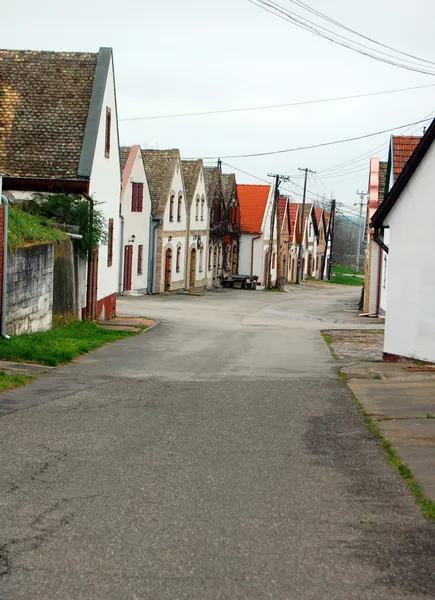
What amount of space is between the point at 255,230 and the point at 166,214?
70.7 ft

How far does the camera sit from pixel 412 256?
18.5 metres

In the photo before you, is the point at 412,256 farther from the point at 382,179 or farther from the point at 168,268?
the point at 168,268

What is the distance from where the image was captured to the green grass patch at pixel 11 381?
13.0 m

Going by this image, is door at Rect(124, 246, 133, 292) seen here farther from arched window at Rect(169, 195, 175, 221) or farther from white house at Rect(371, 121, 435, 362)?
white house at Rect(371, 121, 435, 362)

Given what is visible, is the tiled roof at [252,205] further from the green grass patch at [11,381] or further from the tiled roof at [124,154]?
the green grass patch at [11,381]

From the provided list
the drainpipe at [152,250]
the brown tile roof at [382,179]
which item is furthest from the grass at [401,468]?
the drainpipe at [152,250]

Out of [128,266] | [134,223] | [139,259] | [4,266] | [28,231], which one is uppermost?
[134,223]

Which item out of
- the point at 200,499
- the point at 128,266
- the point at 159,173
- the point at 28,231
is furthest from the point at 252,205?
the point at 200,499

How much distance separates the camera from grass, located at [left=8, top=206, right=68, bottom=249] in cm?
1842

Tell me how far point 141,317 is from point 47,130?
8.82m

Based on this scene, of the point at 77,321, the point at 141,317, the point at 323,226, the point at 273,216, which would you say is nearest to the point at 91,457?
the point at 77,321

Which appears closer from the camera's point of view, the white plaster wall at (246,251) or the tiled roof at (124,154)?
the tiled roof at (124,154)

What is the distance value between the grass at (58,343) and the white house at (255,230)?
4751 cm

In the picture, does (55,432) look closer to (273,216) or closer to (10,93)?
(10,93)
